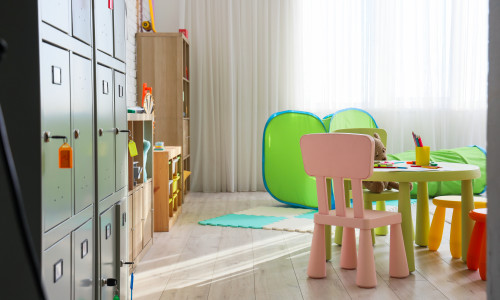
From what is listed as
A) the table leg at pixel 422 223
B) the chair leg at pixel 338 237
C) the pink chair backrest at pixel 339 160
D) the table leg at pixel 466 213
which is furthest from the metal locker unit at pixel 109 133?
the table leg at pixel 422 223

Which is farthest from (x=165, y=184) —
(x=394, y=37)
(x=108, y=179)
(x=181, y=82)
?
(x=394, y=37)

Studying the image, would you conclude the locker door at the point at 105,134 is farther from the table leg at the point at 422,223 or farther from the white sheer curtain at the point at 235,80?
the white sheer curtain at the point at 235,80

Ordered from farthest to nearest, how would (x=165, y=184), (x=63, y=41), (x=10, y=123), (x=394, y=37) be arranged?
1. (x=394, y=37)
2. (x=165, y=184)
3. (x=63, y=41)
4. (x=10, y=123)

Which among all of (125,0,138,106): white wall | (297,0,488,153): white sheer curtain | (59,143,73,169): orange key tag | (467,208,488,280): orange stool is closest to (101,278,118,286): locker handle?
(59,143,73,169): orange key tag

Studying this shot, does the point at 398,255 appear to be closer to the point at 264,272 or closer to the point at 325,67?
the point at 264,272

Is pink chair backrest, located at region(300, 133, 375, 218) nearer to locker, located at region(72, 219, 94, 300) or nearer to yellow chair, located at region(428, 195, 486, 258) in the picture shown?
yellow chair, located at region(428, 195, 486, 258)

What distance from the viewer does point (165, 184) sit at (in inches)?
160

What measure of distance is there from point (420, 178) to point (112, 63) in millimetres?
1609

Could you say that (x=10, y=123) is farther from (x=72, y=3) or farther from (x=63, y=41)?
(x=72, y=3)

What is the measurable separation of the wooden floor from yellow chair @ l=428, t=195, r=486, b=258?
6 cm

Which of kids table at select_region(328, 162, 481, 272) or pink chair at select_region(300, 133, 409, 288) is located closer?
pink chair at select_region(300, 133, 409, 288)

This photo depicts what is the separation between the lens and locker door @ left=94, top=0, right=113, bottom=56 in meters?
1.87

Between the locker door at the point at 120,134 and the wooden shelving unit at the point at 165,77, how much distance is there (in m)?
3.01

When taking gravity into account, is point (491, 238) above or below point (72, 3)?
below
